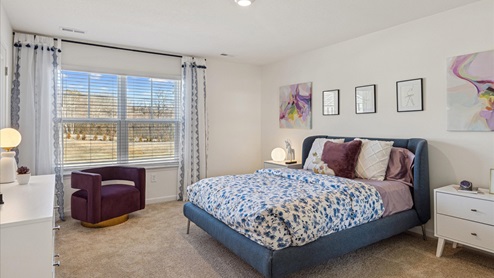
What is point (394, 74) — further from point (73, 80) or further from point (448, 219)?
point (73, 80)

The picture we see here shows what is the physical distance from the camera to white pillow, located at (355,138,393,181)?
309cm

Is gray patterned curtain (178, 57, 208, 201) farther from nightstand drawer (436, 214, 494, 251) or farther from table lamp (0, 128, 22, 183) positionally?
nightstand drawer (436, 214, 494, 251)

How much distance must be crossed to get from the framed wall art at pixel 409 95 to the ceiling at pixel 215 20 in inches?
27.8

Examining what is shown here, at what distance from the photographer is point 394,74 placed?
11.0 feet

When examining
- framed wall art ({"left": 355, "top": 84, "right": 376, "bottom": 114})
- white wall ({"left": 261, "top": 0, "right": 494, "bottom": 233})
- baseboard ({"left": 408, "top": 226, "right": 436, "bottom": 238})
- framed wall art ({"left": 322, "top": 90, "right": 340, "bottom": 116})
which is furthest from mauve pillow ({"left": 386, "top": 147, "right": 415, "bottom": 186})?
framed wall art ({"left": 322, "top": 90, "right": 340, "bottom": 116})

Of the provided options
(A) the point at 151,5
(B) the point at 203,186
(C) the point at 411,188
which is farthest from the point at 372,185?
(A) the point at 151,5

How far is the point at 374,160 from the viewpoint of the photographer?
3.14 meters

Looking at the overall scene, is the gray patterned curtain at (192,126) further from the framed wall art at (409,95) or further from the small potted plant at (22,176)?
the framed wall art at (409,95)

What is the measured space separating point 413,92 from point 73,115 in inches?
173

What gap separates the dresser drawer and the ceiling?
186 cm

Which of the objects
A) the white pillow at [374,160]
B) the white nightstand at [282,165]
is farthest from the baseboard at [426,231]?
the white nightstand at [282,165]

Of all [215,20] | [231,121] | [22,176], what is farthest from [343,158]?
[22,176]

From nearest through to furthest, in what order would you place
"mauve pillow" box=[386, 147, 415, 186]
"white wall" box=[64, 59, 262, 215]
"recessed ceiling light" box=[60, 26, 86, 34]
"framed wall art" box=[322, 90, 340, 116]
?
"mauve pillow" box=[386, 147, 415, 186]
"recessed ceiling light" box=[60, 26, 86, 34]
"framed wall art" box=[322, 90, 340, 116]
"white wall" box=[64, 59, 262, 215]

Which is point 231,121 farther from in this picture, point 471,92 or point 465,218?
point 465,218
